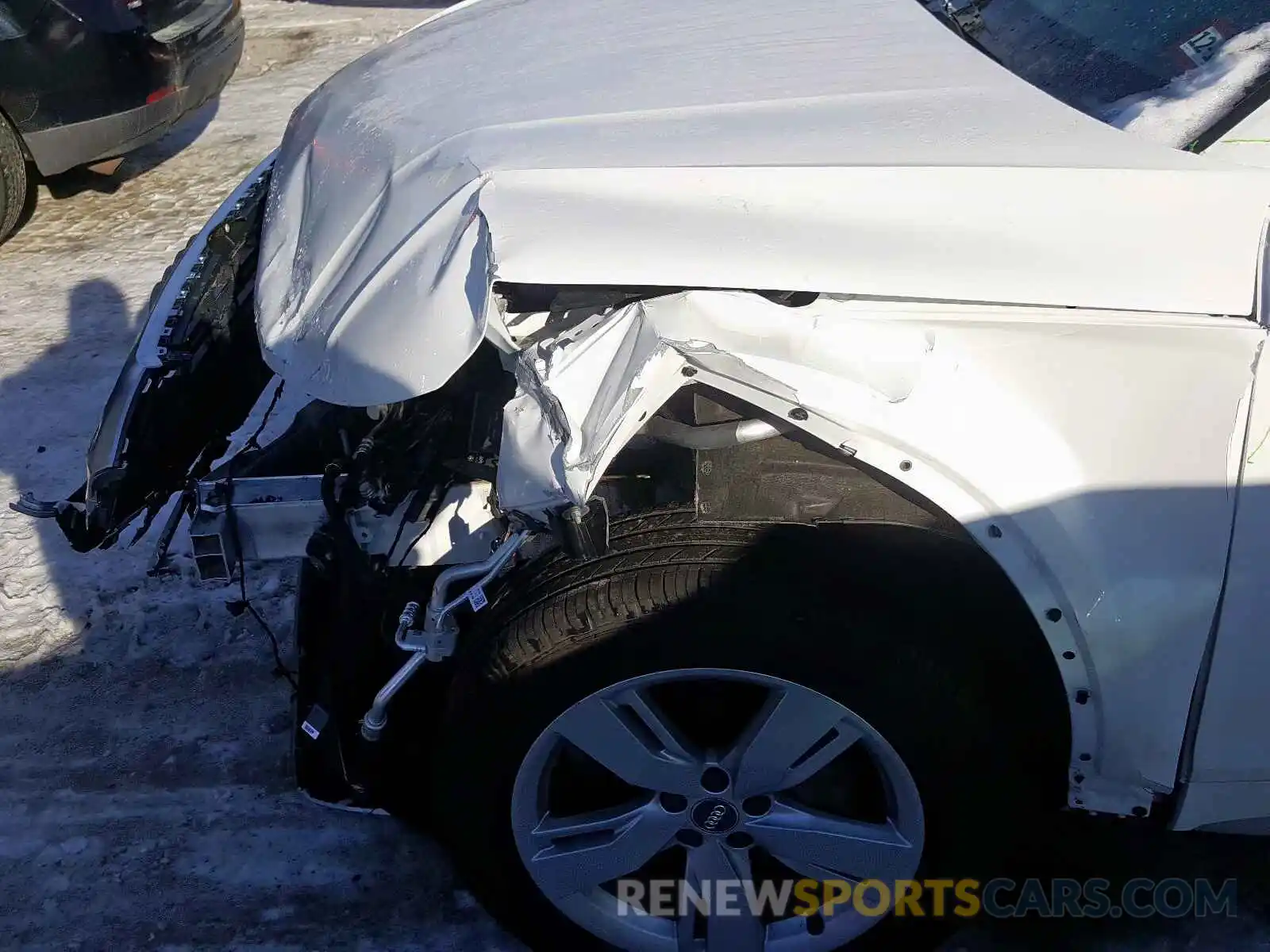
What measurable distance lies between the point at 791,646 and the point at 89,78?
169 inches

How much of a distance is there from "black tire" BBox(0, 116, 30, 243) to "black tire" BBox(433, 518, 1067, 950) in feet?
13.3

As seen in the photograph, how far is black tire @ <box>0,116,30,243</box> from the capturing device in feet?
15.7

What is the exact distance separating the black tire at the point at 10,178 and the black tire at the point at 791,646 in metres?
4.05

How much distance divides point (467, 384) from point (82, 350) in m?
2.65

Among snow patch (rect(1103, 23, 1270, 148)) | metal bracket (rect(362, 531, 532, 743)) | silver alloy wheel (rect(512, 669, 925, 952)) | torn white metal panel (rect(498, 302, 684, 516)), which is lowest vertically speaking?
silver alloy wheel (rect(512, 669, 925, 952))

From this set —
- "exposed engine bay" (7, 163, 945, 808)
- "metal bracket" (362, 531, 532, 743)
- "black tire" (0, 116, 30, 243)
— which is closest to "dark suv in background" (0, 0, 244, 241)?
"black tire" (0, 116, 30, 243)

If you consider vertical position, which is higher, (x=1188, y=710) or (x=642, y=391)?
(x=642, y=391)

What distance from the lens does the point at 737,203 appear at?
5.84ft

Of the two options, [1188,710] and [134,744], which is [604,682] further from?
[134,744]

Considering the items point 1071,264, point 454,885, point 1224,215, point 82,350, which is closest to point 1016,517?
point 1071,264

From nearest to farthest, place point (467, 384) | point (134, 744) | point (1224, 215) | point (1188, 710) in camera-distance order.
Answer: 1. point (1224, 215)
2. point (1188, 710)
3. point (467, 384)
4. point (134, 744)

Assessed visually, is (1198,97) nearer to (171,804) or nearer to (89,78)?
(171,804)

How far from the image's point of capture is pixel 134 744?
9.33 ft

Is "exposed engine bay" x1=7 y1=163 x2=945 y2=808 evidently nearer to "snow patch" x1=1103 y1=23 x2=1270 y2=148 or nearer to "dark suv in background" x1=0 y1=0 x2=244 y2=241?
"snow patch" x1=1103 y1=23 x2=1270 y2=148
